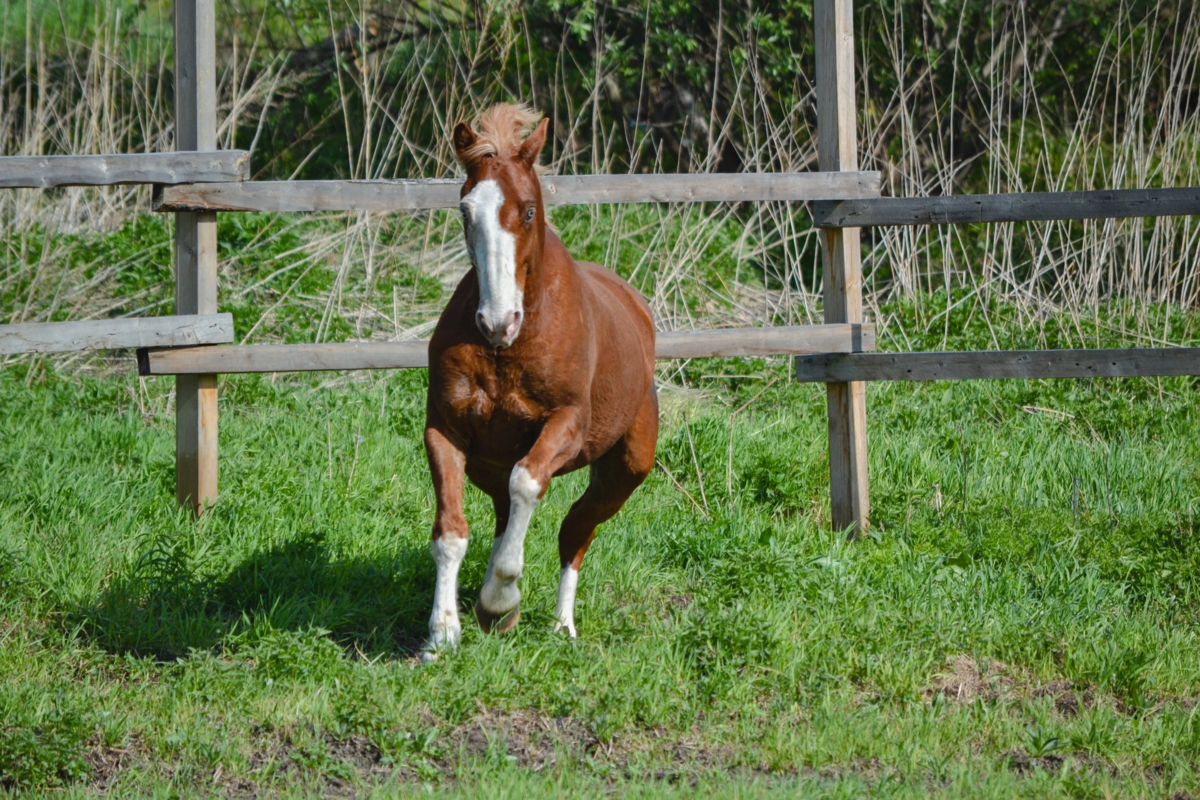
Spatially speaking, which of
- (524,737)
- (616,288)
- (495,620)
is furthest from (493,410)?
(616,288)

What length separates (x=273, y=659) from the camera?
389 cm

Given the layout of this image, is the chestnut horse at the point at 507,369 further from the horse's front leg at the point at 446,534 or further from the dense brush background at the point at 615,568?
the dense brush background at the point at 615,568

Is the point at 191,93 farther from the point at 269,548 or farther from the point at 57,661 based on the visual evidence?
the point at 57,661

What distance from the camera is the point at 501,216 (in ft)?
11.5

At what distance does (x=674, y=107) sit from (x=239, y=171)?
8.34 meters

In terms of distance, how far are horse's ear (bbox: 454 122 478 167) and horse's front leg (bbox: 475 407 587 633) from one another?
0.93m

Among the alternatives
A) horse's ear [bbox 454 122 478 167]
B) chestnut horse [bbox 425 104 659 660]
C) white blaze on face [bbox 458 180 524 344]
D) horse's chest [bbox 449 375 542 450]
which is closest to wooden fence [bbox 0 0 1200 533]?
chestnut horse [bbox 425 104 659 660]

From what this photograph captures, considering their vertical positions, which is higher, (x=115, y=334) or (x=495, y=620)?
(x=115, y=334)

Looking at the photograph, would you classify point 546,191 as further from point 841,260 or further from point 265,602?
point 265,602

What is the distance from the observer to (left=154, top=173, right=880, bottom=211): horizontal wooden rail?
5.20m

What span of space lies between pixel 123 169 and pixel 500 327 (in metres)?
2.53

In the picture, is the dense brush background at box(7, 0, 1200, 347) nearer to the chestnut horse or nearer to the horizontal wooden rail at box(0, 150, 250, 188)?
the horizontal wooden rail at box(0, 150, 250, 188)

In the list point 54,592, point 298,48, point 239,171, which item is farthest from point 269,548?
point 298,48

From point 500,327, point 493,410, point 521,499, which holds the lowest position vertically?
point 521,499
